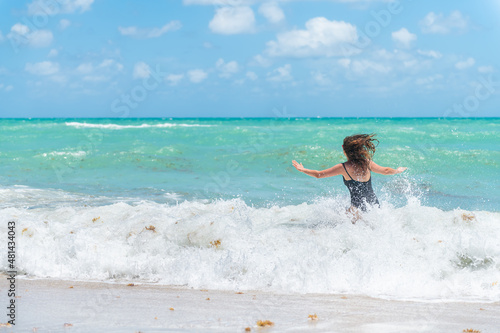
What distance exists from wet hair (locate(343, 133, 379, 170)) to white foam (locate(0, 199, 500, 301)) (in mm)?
676

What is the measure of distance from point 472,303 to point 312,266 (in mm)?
1631

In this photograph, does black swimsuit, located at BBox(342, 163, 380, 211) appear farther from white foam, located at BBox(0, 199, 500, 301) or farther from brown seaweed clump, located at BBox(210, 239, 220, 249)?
brown seaweed clump, located at BBox(210, 239, 220, 249)

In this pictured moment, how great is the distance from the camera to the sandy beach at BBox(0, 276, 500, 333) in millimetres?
4020

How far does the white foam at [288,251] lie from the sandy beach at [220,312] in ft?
1.09

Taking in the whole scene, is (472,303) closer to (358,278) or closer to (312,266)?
(358,278)

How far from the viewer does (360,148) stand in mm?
6371

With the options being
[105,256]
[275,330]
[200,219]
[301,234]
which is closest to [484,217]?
[301,234]

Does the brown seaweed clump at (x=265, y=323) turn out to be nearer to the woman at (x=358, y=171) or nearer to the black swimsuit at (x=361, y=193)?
the woman at (x=358, y=171)

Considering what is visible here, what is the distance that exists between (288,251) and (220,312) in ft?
5.85

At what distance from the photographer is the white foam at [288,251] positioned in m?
5.26

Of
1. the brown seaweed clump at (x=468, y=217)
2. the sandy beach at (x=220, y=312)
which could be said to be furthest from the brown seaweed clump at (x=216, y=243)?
the brown seaweed clump at (x=468, y=217)

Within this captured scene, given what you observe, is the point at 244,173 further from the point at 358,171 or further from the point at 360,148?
the point at 360,148

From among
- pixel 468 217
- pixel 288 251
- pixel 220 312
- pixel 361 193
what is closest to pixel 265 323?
pixel 220 312

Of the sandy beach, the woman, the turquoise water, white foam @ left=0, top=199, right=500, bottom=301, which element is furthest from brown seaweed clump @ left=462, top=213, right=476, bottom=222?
the sandy beach
